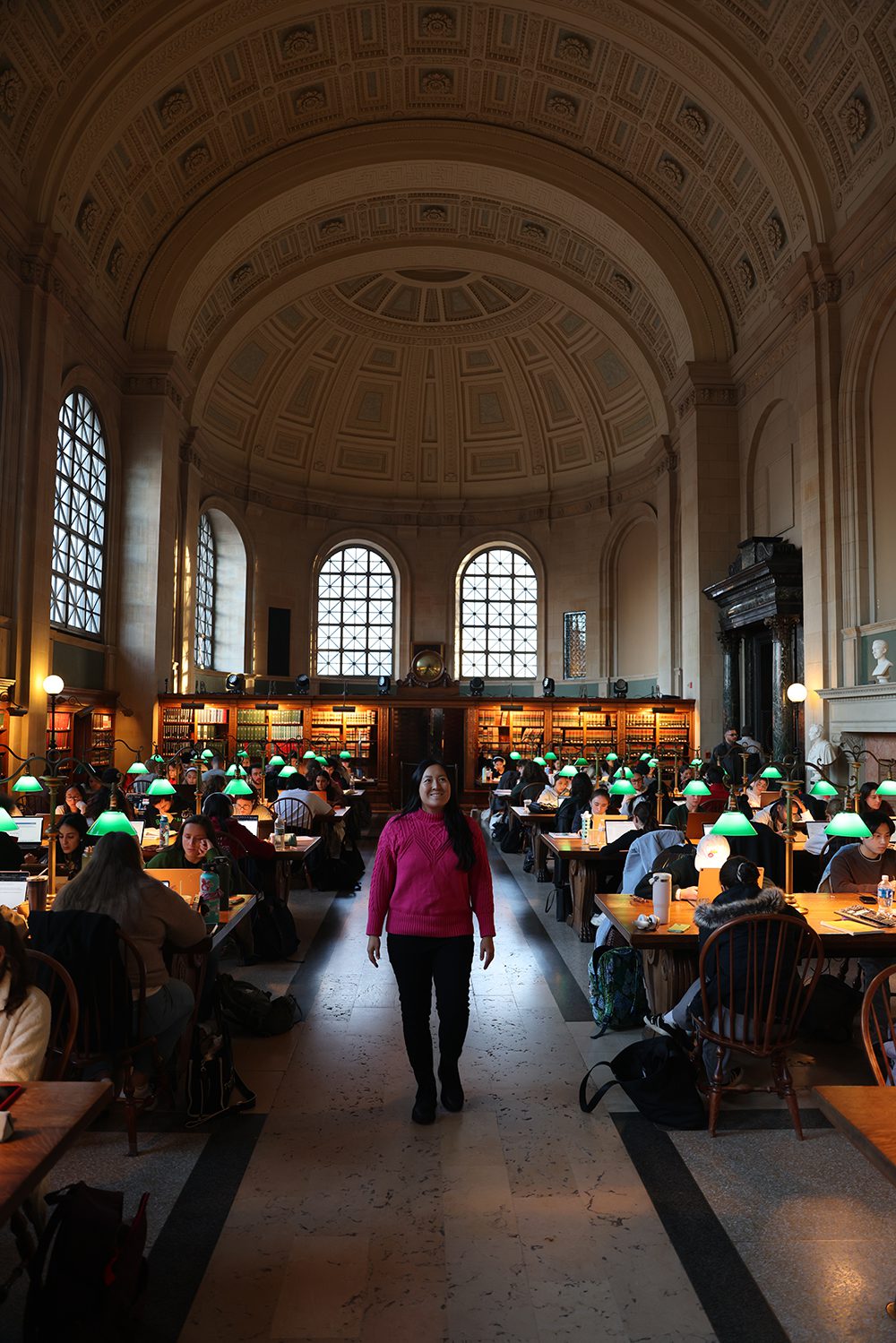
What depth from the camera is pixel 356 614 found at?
26.5 meters

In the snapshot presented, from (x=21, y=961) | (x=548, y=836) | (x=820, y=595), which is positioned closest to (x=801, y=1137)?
(x=21, y=961)

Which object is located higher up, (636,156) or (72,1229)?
(636,156)

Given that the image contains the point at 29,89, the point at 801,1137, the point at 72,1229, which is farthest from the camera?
the point at 29,89

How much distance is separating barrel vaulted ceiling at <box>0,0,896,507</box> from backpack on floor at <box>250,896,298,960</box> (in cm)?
1177

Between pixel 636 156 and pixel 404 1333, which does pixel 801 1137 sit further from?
pixel 636 156

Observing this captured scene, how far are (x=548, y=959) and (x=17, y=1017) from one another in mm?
4996

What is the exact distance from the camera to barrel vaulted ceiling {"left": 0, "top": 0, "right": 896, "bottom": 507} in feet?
45.6

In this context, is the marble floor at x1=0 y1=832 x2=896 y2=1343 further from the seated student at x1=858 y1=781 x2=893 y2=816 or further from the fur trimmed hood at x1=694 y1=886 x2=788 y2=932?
the seated student at x1=858 y1=781 x2=893 y2=816

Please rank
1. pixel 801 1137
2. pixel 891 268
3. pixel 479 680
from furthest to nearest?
pixel 479 680 < pixel 891 268 < pixel 801 1137

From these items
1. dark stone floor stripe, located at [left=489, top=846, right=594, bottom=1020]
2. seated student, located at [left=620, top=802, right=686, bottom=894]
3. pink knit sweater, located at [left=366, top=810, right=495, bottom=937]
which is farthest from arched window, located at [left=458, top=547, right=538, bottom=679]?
pink knit sweater, located at [left=366, top=810, right=495, bottom=937]

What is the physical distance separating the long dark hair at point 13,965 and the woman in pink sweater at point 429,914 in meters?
1.66

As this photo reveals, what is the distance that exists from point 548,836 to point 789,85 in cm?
1314

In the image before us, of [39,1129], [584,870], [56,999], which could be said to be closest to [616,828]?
[584,870]

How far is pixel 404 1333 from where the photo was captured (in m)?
2.66
